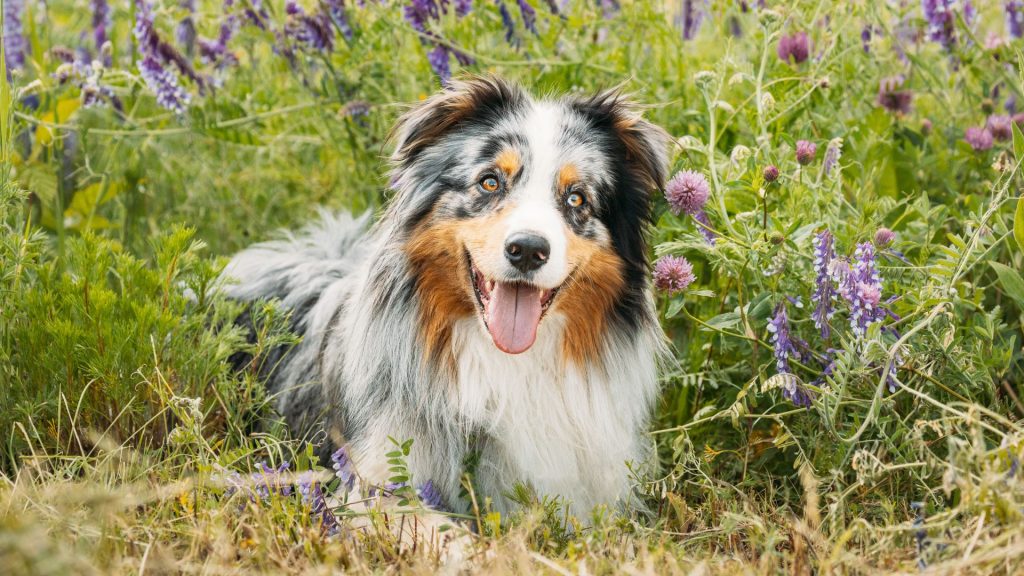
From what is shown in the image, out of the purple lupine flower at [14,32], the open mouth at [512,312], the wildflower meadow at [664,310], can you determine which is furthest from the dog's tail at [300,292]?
the purple lupine flower at [14,32]

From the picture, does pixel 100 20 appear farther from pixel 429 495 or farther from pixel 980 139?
pixel 980 139

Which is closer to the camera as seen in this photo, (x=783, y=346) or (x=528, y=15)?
(x=783, y=346)

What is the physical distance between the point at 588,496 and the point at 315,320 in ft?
4.33

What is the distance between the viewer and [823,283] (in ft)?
10.3

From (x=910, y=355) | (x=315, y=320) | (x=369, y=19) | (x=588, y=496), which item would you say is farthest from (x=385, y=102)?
(x=910, y=355)

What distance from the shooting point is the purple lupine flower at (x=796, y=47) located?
4047mm

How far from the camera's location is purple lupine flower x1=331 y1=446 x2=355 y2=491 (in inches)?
128

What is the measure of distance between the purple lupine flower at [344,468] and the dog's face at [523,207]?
0.44 meters

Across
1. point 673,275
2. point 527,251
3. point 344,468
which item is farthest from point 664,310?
point 344,468

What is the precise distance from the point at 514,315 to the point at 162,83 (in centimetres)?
214

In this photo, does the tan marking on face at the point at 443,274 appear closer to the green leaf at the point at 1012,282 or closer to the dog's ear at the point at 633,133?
the dog's ear at the point at 633,133

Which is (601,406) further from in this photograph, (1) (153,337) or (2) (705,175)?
(1) (153,337)

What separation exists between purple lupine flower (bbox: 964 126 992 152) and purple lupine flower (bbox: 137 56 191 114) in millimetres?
3207

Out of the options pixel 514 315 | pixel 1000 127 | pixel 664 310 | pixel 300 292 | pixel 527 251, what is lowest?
pixel 300 292
